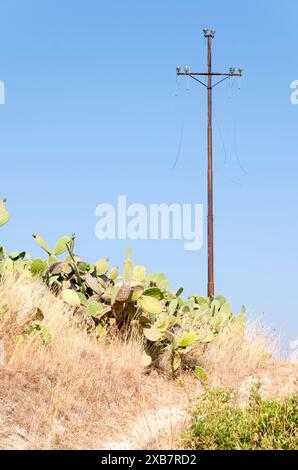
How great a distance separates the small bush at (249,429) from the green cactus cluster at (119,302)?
3.03 meters

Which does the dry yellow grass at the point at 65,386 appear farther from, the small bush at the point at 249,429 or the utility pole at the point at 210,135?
the utility pole at the point at 210,135

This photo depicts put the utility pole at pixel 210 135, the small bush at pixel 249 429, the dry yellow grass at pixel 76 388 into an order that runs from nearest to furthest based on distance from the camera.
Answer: the small bush at pixel 249 429, the dry yellow grass at pixel 76 388, the utility pole at pixel 210 135

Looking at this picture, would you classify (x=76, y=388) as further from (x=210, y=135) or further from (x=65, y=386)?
(x=210, y=135)

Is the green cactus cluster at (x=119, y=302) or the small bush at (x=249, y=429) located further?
the green cactus cluster at (x=119, y=302)

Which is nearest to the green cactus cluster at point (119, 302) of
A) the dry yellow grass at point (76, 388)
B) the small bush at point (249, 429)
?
the dry yellow grass at point (76, 388)

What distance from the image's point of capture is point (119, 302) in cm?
1052

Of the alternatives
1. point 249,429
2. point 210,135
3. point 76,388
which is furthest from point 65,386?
point 210,135

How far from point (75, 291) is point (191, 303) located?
2.73 meters

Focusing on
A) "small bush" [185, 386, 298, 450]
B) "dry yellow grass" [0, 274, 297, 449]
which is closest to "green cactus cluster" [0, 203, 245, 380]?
"dry yellow grass" [0, 274, 297, 449]

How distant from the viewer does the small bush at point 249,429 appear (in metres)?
6.18

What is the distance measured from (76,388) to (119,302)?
8.43 feet

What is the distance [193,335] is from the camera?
1026 cm

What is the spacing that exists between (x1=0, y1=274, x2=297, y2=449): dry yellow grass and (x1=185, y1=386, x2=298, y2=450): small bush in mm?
386
